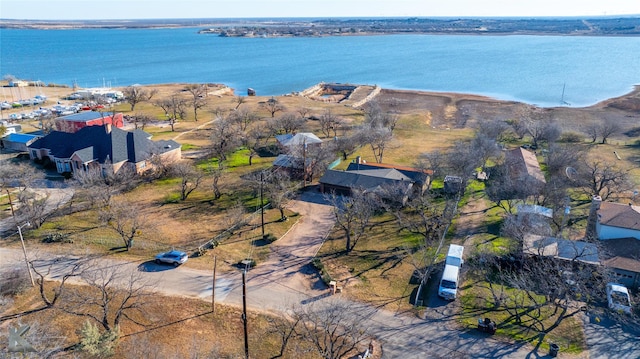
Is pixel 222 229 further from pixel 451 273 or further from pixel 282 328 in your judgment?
pixel 451 273

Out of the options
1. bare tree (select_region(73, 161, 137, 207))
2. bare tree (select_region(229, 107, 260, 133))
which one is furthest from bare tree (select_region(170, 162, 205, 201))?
bare tree (select_region(229, 107, 260, 133))

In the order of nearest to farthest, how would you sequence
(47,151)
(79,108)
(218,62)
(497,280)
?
1. (497,280)
2. (47,151)
3. (79,108)
4. (218,62)

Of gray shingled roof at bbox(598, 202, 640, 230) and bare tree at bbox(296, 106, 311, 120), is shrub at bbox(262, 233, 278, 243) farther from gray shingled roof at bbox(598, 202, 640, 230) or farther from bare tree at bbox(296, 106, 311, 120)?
bare tree at bbox(296, 106, 311, 120)

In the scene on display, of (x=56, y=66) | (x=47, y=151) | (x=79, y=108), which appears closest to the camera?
(x=47, y=151)

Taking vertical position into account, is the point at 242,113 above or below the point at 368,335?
above

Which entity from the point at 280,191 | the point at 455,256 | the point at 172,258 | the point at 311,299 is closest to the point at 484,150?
the point at 455,256

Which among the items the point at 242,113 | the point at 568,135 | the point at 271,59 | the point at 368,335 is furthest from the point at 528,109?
the point at 271,59

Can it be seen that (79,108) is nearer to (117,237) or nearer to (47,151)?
(47,151)
